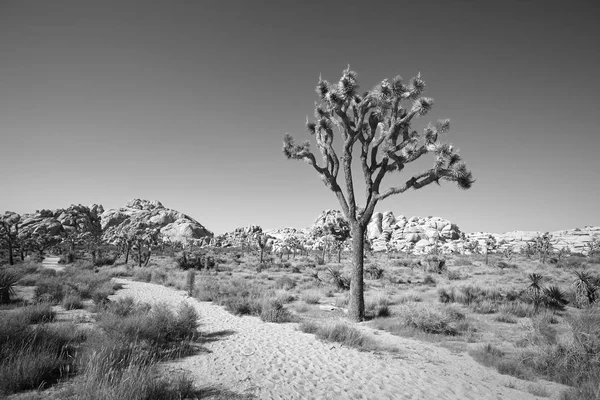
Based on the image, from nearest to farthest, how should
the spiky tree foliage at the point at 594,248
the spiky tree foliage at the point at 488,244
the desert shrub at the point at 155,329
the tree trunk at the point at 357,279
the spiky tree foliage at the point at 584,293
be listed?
the desert shrub at the point at 155,329
the tree trunk at the point at 357,279
the spiky tree foliage at the point at 584,293
the spiky tree foliage at the point at 488,244
the spiky tree foliage at the point at 594,248

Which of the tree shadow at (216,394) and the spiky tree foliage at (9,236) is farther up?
the spiky tree foliage at (9,236)

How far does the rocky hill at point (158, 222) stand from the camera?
117m

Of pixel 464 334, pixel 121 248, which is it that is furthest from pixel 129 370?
pixel 121 248

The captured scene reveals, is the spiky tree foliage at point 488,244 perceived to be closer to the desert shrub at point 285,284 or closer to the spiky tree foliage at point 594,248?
the spiky tree foliage at point 594,248

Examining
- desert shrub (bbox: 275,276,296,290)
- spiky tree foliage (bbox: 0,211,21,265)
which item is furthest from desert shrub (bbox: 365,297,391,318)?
spiky tree foliage (bbox: 0,211,21,265)

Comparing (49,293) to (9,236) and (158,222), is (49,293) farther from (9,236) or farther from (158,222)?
(158,222)

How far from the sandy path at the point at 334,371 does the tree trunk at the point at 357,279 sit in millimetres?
2202

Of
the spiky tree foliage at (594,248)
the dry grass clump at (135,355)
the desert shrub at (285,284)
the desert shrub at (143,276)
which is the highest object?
the spiky tree foliage at (594,248)

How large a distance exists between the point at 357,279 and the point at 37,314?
10607 mm

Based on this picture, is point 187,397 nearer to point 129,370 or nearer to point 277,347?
point 129,370

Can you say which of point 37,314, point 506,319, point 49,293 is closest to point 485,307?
point 506,319

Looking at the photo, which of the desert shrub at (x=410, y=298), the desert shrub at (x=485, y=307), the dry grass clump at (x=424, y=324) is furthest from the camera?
the desert shrub at (x=410, y=298)

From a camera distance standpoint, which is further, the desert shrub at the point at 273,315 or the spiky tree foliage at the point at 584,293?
the spiky tree foliage at the point at 584,293

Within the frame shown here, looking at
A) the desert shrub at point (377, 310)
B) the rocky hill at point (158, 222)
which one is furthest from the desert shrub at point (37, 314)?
the rocky hill at point (158, 222)
